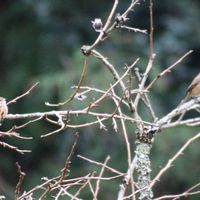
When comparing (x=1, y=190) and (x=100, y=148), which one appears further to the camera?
(x=100, y=148)

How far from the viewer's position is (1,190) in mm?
9391

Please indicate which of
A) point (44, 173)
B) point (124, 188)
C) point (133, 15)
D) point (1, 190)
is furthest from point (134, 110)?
point (133, 15)

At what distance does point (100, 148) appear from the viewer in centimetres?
1000

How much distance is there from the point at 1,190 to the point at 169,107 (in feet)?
7.94

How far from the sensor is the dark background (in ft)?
32.3

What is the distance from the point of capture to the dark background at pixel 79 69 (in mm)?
9844

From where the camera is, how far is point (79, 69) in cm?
972

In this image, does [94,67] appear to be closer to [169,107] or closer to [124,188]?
[169,107]

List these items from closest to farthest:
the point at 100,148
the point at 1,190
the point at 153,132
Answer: the point at 153,132 → the point at 1,190 → the point at 100,148

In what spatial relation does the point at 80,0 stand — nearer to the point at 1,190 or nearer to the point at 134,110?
the point at 1,190

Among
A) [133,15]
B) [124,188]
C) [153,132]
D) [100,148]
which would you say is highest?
[133,15]

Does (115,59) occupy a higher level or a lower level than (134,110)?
higher

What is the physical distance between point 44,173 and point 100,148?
0.75 m

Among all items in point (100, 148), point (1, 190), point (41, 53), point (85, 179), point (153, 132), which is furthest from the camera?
point (41, 53)
